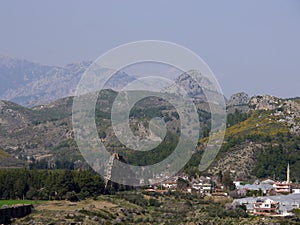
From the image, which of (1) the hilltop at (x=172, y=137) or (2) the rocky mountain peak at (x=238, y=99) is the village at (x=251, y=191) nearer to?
(1) the hilltop at (x=172, y=137)

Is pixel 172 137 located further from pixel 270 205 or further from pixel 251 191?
pixel 270 205

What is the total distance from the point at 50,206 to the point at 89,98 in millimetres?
108112

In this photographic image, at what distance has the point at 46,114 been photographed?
162 metres

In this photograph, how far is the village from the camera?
48.8 metres

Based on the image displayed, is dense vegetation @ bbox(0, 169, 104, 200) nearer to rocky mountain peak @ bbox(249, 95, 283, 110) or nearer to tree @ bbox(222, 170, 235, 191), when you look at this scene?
tree @ bbox(222, 170, 235, 191)

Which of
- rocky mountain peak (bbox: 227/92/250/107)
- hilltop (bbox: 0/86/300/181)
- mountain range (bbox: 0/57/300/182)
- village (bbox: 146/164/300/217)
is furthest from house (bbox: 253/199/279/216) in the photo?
rocky mountain peak (bbox: 227/92/250/107)

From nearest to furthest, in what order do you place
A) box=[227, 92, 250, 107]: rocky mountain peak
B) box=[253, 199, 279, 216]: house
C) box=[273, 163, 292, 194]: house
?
box=[253, 199, 279, 216]: house → box=[273, 163, 292, 194]: house → box=[227, 92, 250, 107]: rocky mountain peak

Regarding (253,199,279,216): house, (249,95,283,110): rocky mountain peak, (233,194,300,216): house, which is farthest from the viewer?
(249,95,283,110): rocky mountain peak

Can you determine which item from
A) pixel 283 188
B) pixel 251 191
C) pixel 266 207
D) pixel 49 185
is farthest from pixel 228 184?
pixel 49 185

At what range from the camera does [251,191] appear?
59031 millimetres

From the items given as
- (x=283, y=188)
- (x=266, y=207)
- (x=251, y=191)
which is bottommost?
(x=266, y=207)

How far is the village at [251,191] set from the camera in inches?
1923

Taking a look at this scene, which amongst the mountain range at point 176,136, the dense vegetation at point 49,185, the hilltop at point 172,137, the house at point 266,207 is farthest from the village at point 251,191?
the dense vegetation at point 49,185

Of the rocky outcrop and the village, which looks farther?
the village
